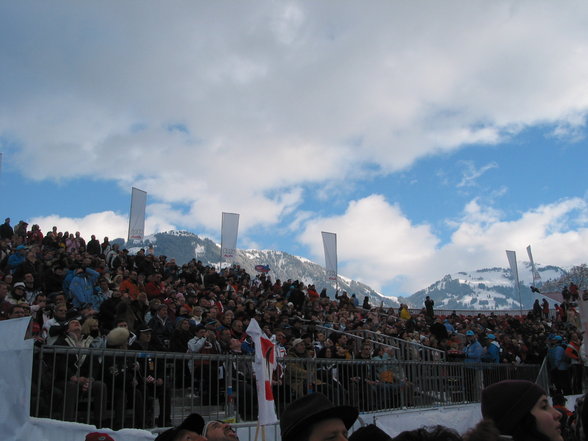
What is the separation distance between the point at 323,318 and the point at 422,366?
24.9 ft

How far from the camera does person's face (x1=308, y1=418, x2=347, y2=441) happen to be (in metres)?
3.85

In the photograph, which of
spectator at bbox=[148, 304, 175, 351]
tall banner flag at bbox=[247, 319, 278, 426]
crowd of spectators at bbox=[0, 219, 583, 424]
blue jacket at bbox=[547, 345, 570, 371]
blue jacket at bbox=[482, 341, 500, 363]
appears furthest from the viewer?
blue jacket at bbox=[547, 345, 570, 371]

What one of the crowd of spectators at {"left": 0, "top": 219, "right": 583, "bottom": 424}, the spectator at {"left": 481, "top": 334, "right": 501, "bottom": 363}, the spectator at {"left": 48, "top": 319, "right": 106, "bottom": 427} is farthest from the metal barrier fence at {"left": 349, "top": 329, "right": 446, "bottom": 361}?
the spectator at {"left": 48, "top": 319, "right": 106, "bottom": 427}

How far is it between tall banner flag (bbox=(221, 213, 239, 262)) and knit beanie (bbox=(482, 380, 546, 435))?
95.7ft

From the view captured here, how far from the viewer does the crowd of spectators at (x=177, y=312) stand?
10875 mm

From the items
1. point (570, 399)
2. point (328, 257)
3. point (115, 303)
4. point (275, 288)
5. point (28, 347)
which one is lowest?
point (570, 399)

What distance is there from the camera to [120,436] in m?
7.09

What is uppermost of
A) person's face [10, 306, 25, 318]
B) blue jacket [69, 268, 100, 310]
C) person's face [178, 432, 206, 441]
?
blue jacket [69, 268, 100, 310]

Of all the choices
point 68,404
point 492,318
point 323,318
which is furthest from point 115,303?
point 492,318

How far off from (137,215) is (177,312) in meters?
14.9

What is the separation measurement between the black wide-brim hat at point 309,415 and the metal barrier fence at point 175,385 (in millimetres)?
4509

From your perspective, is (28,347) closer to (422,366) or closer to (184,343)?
(184,343)

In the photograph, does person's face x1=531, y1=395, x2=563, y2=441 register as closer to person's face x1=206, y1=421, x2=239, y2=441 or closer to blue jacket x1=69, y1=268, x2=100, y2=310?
person's face x1=206, y1=421, x2=239, y2=441

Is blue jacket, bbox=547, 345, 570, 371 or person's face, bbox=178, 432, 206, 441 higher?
blue jacket, bbox=547, 345, 570, 371
